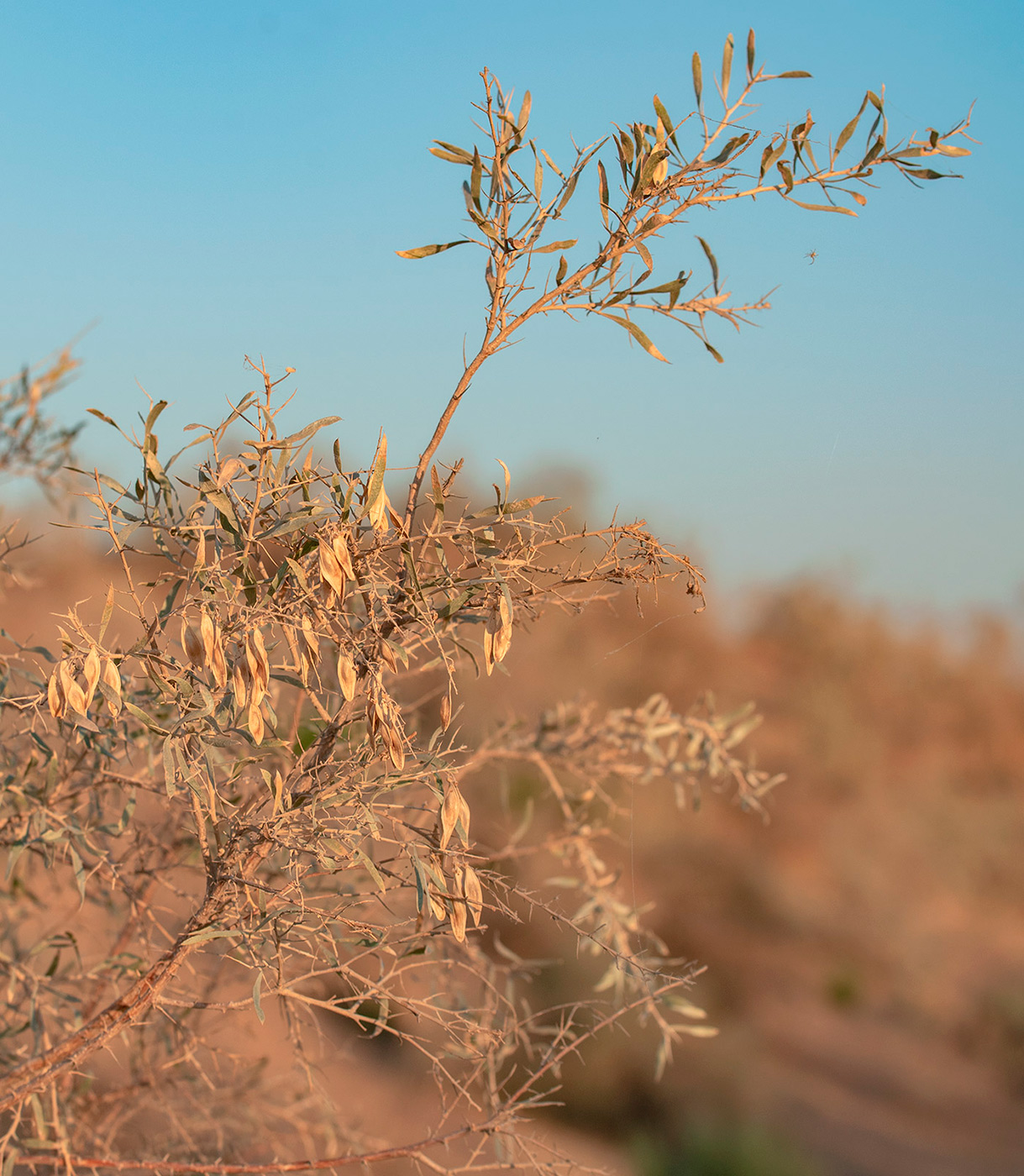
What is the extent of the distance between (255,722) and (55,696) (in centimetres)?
22

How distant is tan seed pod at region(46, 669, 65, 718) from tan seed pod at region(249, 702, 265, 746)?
0.20 m

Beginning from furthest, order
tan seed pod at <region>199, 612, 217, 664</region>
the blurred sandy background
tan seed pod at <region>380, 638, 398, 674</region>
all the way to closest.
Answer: the blurred sandy background < tan seed pod at <region>380, 638, 398, 674</region> < tan seed pod at <region>199, 612, 217, 664</region>

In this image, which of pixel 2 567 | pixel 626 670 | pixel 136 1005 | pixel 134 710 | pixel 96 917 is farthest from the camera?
pixel 626 670

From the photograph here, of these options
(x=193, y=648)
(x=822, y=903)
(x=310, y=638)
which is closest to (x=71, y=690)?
(x=193, y=648)

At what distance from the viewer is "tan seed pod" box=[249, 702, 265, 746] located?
913 millimetres

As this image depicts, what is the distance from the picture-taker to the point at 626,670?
11.4m

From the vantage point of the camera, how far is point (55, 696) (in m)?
0.95

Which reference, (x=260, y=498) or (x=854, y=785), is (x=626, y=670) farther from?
(x=260, y=498)

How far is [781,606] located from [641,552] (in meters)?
11.5

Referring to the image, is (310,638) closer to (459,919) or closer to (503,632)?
(503,632)

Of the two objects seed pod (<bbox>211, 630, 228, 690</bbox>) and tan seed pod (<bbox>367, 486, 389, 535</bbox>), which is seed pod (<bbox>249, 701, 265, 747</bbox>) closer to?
seed pod (<bbox>211, 630, 228, 690</bbox>)

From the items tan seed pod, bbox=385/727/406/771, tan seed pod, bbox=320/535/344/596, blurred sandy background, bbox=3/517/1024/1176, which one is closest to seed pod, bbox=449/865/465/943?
tan seed pod, bbox=385/727/406/771

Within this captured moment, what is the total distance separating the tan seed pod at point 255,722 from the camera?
0.91 m

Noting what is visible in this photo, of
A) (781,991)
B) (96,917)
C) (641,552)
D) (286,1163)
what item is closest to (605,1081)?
(781,991)
